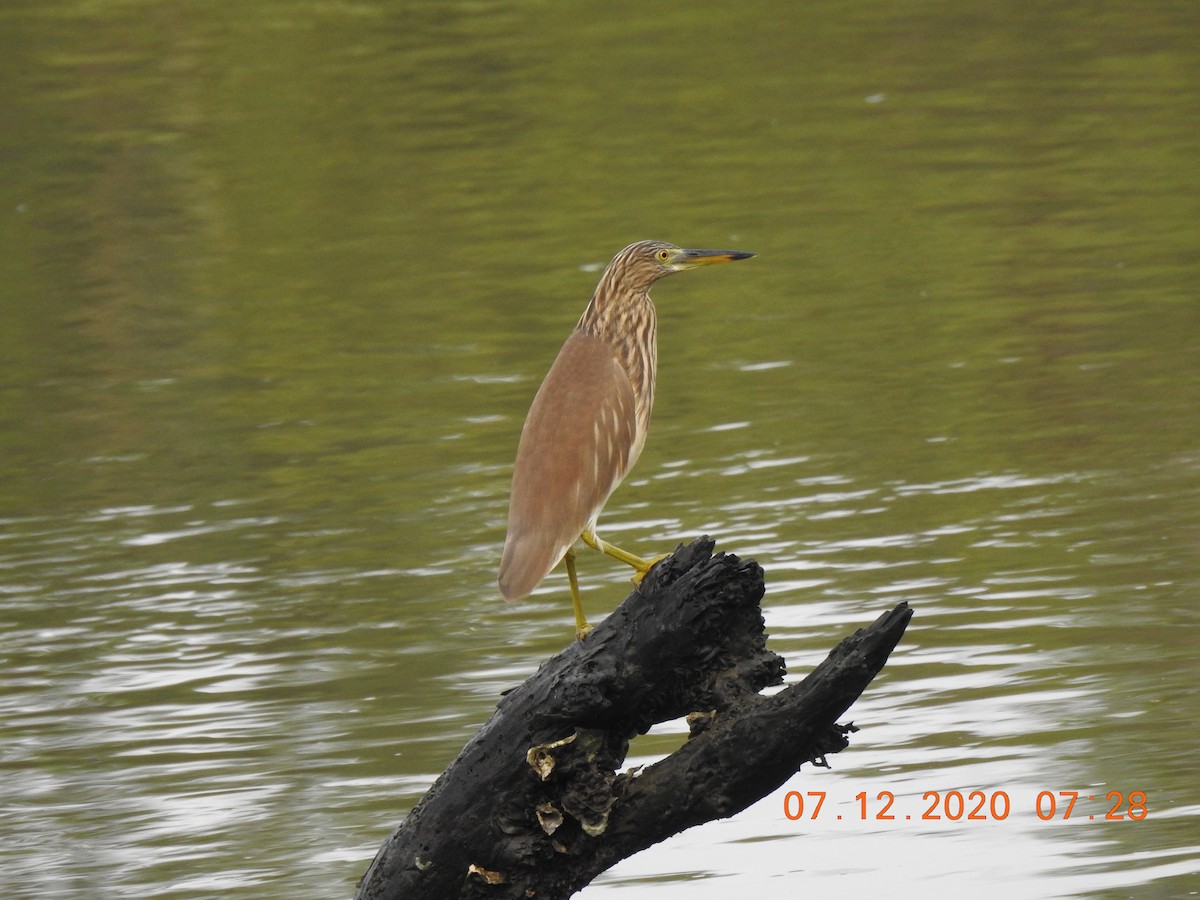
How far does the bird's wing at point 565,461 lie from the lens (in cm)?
541

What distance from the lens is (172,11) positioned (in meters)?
34.6

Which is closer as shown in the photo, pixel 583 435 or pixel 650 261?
pixel 583 435

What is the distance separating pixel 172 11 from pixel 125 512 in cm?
2407

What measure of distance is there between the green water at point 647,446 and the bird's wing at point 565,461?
1.88 m

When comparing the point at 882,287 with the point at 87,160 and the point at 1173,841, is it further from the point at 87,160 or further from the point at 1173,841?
the point at 87,160

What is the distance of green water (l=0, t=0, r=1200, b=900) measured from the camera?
7.74 meters

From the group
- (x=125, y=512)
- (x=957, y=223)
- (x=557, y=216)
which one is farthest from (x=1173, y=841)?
(x=557, y=216)
